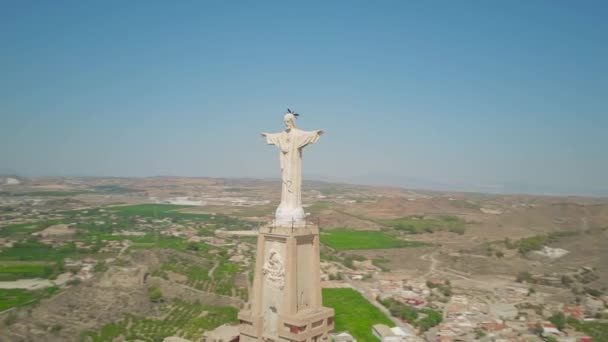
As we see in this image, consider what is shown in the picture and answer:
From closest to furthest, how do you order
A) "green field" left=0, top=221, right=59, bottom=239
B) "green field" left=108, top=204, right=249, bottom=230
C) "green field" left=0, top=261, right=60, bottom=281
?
"green field" left=0, top=261, right=60, bottom=281 < "green field" left=0, top=221, right=59, bottom=239 < "green field" left=108, top=204, right=249, bottom=230

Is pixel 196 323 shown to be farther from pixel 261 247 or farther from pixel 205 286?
pixel 261 247

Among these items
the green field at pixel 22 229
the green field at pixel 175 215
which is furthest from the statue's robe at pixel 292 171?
the green field at pixel 175 215

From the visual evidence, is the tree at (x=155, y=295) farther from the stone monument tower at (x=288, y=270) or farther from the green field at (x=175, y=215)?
the green field at (x=175, y=215)

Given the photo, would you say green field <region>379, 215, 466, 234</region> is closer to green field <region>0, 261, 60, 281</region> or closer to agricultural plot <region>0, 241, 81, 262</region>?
agricultural plot <region>0, 241, 81, 262</region>

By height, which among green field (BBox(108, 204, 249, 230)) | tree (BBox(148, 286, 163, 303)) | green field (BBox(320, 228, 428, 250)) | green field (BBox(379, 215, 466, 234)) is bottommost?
tree (BBox(148, 286, 163, 303))

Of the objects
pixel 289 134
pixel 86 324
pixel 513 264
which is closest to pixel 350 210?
pixel 513 264

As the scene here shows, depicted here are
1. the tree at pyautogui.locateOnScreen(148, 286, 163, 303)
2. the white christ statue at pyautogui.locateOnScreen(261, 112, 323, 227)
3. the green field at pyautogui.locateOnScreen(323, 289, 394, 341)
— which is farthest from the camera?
the tree at pyautogui.locateOnScreen(148, 286, 163, 303)

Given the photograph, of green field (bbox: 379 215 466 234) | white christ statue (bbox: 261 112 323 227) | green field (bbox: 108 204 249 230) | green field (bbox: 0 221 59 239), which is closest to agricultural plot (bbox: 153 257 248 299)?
green field (bbox: 0 221 59 239)
